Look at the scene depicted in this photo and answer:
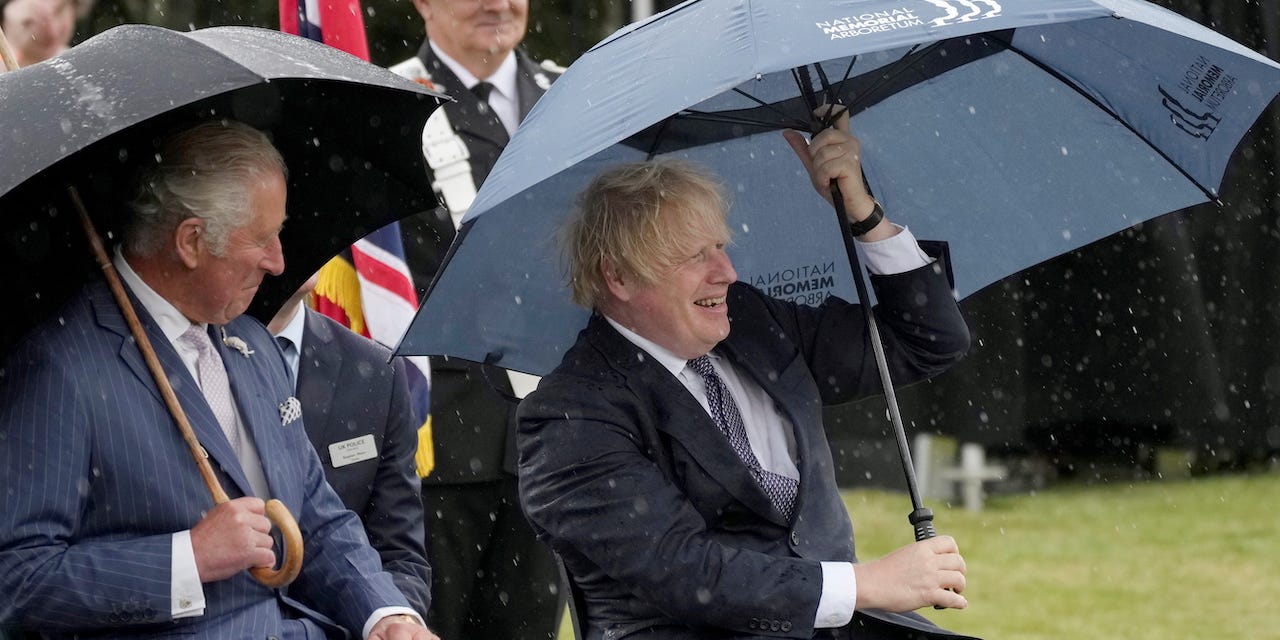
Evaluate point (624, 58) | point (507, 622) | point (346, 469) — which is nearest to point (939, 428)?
point (507, 622)

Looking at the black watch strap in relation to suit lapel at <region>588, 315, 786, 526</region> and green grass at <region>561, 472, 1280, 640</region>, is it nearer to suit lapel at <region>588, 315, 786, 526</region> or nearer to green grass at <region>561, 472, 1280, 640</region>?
suit lapel at <region>588, 315, 786, 526</region>

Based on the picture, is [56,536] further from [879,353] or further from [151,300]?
[879,353]

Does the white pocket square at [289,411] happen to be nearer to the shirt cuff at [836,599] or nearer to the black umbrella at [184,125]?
the black umbrella at [184,125]

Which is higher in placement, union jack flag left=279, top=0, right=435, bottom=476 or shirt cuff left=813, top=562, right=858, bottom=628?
union jack flag left=279, top=0, right=435, bottom=476

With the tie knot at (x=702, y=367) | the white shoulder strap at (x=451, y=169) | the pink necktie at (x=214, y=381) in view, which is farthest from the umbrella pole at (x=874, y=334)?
the white shoulder strap at (x=451, y=169)

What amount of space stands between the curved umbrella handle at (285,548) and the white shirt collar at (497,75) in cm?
220

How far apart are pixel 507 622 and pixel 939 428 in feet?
14.1

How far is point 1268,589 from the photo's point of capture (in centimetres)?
679

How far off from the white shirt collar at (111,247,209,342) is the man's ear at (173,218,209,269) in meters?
0.09

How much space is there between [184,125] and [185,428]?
539mm

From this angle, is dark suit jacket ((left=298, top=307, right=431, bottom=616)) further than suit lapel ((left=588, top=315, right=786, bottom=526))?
Yes

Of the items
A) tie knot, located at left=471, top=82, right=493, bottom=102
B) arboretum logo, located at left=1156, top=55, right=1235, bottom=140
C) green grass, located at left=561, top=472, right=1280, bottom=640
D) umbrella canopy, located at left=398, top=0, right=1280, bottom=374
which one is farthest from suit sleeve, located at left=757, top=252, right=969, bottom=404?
green grass, located at left=561, top=472, right=1280, bottom=640

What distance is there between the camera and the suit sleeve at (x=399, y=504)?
390 cm

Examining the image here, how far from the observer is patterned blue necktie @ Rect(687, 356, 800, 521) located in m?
3.29
